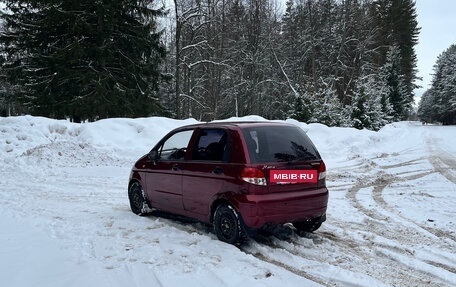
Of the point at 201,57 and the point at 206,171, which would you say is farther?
the point at 201,57

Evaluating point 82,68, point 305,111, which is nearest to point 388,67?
point 305,111

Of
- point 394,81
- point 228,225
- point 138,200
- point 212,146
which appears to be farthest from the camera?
point 394,81

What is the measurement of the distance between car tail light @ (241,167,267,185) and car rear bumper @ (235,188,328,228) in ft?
0.59

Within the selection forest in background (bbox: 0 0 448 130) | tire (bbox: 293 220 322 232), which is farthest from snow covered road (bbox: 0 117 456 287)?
forest in background (bbox: 0 0 448 130)

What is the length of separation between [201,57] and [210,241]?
105 ft

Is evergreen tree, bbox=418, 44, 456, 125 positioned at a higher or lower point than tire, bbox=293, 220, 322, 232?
higher

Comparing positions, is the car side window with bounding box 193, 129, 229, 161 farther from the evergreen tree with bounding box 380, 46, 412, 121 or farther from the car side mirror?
the evergreen tree with bounding box 380, 46, 412, 121

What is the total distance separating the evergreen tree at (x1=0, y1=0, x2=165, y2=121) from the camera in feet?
76.8

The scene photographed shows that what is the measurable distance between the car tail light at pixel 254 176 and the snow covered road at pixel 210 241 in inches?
35.3

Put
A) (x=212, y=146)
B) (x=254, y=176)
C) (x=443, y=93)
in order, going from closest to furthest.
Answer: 1. (x=254, y=176)
2. (x=212, y=146)
3. (x=443, y=93)

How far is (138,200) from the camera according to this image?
7609mm

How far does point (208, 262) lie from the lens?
16.1 feet

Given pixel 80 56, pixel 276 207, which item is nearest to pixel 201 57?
pixel 80 56

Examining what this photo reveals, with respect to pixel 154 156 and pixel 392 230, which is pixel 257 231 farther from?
pixel 154 156
